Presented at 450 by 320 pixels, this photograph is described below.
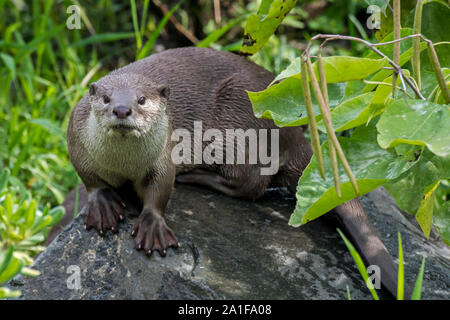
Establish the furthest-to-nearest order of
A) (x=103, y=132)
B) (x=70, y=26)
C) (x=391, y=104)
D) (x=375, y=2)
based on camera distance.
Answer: (x=70, y=26) < (x=375, y=2) < (x=103, y=132) < (x=391, y=104)

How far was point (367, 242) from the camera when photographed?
1.91 metres

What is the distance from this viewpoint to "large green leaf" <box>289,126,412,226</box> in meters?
1.52

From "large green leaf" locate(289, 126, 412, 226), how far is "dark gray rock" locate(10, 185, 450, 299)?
0.98 ft

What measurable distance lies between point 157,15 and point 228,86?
63.1 inches

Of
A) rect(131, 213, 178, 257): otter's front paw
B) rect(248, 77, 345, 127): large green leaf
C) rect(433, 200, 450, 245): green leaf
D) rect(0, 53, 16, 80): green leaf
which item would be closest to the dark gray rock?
rect(131, 213, 178, 257): otter's front paw

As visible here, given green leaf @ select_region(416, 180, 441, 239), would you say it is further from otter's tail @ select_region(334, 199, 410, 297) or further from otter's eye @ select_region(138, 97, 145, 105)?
otter's eye @ select_region(138, 97, 145, 105)

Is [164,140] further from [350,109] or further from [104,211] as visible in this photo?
[350,109]

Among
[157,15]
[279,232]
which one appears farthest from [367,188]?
[157,15]

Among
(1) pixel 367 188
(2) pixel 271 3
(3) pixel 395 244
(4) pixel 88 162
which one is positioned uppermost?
(2) pixel 271 3

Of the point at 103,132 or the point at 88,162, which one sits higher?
the point at 103,132

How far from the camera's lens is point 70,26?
3.22m
